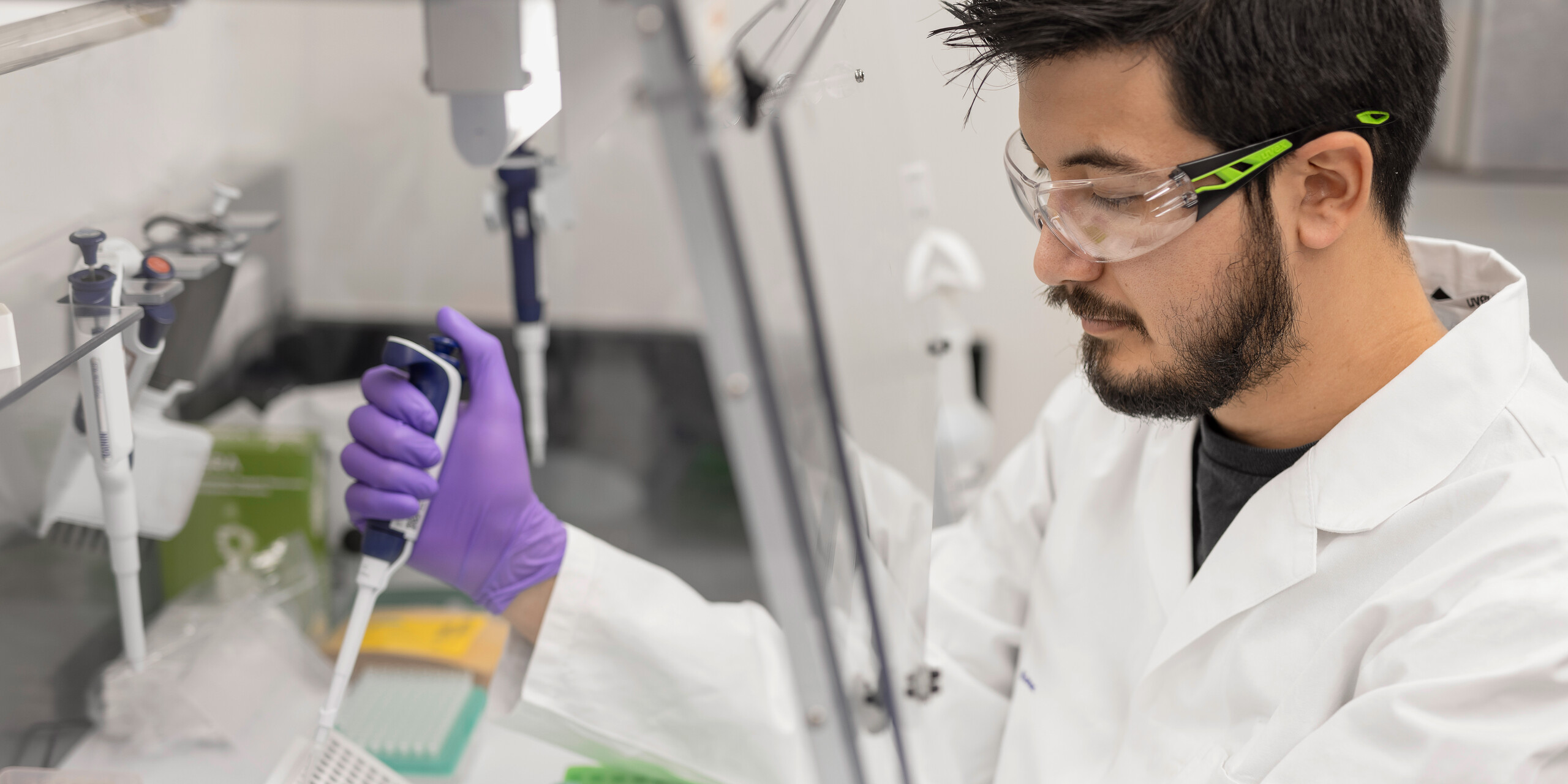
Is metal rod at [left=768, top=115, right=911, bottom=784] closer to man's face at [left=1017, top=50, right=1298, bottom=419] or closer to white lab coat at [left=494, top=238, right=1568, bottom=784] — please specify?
white lab coat at [left=494, top=238, right=1568, bottom=784]

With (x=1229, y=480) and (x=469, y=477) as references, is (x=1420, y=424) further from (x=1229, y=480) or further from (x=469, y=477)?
(x=469, y=477)

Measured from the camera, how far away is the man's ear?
846 millimetres

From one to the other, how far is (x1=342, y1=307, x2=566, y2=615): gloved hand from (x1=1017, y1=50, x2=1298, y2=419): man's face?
0.52 m

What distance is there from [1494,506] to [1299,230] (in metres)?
0.27

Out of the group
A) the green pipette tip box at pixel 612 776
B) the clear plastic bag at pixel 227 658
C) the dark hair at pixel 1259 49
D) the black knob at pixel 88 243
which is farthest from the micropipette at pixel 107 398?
the dark hair at pixel 1259 49

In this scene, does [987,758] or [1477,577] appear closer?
[1477,577]

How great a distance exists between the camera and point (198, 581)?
1.26 metres

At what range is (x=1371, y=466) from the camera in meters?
0.90

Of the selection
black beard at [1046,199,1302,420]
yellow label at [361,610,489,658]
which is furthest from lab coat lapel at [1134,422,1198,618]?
yellow label at [361,610,489,658]

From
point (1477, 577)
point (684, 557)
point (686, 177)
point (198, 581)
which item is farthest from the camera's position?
point (684, 557)

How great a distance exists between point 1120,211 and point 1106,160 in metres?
0.04

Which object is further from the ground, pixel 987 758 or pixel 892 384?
pixel 892 384

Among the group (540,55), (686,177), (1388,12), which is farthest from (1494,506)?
(540,55)

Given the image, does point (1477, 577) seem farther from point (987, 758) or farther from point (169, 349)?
point (169, 349)
